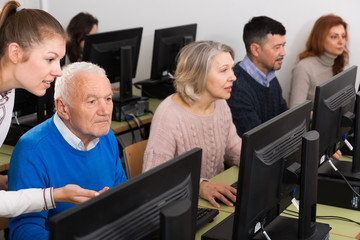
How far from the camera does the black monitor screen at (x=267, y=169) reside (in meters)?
1.47

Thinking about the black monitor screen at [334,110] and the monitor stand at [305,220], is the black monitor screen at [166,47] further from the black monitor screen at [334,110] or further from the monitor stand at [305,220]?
the monitor stand at [305,220]

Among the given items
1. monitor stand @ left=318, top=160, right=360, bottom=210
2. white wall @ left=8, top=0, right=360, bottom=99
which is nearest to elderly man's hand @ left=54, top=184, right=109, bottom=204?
monitor stand @ left=318, top=160, right=360, bottom=210

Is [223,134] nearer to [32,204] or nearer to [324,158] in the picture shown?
[324,158]

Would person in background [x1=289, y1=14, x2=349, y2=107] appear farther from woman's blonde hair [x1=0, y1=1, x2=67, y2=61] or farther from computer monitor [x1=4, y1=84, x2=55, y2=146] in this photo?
woman's blonde hair [x1=0, y1=1, x2=67, y2=61]

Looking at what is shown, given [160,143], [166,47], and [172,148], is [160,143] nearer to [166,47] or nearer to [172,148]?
[172,148]

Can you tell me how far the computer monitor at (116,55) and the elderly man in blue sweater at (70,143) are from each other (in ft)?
5.14

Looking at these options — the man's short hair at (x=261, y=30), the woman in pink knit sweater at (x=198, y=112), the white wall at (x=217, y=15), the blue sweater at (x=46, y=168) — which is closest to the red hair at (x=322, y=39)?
the white wall at (x=217, y=15)

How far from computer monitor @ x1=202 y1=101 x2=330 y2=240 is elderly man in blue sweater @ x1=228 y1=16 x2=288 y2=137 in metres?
1.35

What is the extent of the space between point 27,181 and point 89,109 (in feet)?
1.10

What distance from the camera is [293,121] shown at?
5.60 ft

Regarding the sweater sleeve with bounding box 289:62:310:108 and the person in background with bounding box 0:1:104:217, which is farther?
the sweater sleeve with bounding box 289:62:310:108

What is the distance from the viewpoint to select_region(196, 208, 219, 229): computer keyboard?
196 cm

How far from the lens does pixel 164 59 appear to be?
4109 mm

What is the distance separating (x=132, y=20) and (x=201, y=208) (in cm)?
309
